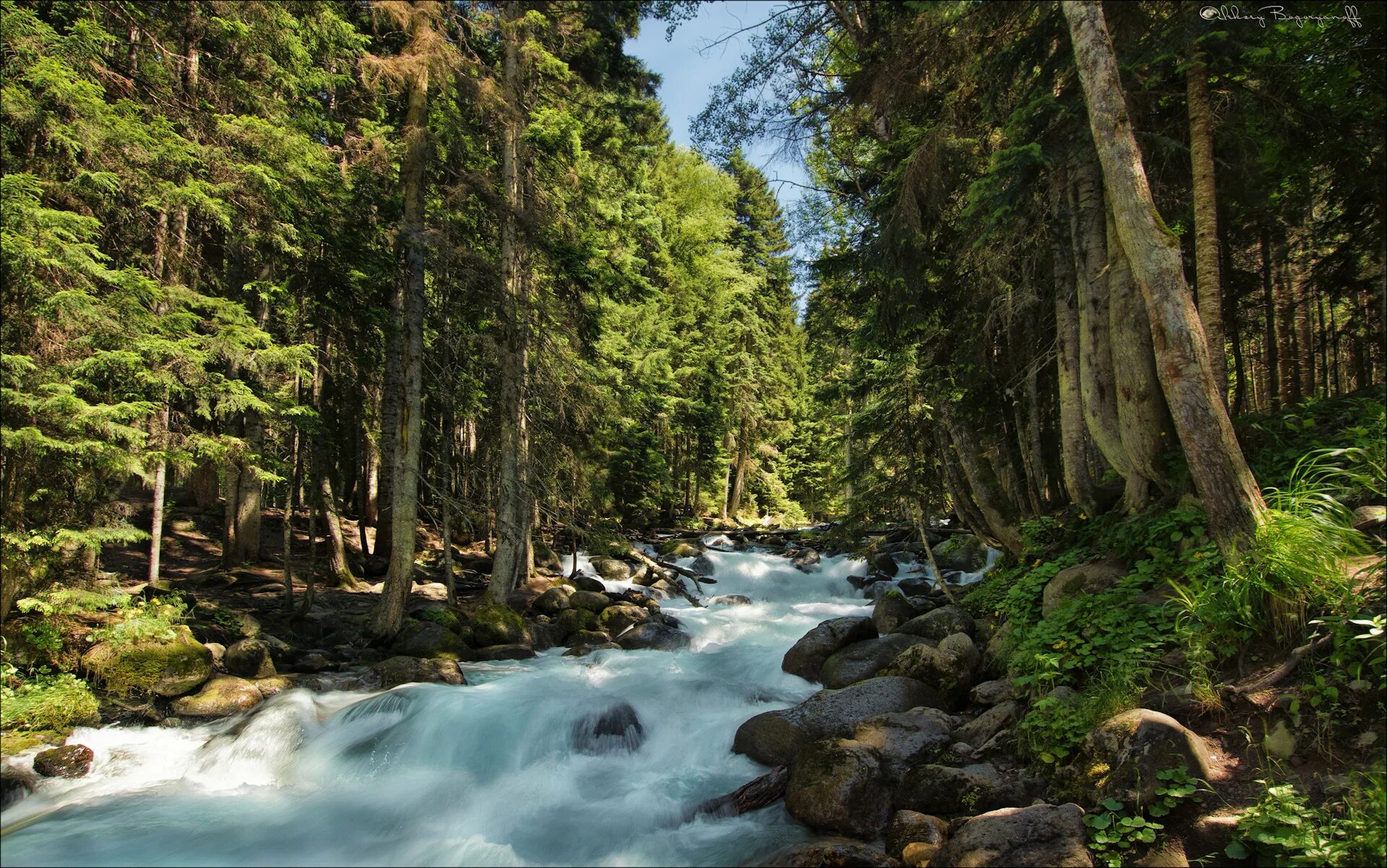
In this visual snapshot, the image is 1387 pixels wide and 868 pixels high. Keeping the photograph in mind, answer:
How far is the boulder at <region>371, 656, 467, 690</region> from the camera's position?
Answer: 9766 mm

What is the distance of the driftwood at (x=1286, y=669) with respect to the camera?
4.71 metres

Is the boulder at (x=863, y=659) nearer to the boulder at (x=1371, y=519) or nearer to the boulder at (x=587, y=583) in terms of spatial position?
the boulder at (x=1371, y=519)

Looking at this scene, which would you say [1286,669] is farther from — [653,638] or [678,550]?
[678,550]

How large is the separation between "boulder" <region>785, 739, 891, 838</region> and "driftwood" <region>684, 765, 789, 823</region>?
237mm

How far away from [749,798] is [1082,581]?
161 inches

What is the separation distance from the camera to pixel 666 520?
30.2 m

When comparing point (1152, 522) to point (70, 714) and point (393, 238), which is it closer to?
point (70, 714)

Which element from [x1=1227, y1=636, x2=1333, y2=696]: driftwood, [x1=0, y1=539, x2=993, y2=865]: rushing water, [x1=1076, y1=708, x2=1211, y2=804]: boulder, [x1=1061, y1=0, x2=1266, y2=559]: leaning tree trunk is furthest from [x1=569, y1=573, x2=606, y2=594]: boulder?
[x1=1227, y1=636, x2=1333, y2=696]: driftwood

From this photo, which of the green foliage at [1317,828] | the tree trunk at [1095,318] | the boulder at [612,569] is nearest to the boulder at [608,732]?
the green foliage at [1317,828]

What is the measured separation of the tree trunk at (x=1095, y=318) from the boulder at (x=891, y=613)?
4.44 metres

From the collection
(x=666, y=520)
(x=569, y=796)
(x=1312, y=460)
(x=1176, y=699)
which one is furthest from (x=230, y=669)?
(x=666, y=520)

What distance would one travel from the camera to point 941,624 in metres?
10.1

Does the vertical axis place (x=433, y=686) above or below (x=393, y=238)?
below

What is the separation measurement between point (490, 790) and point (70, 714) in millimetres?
4533
